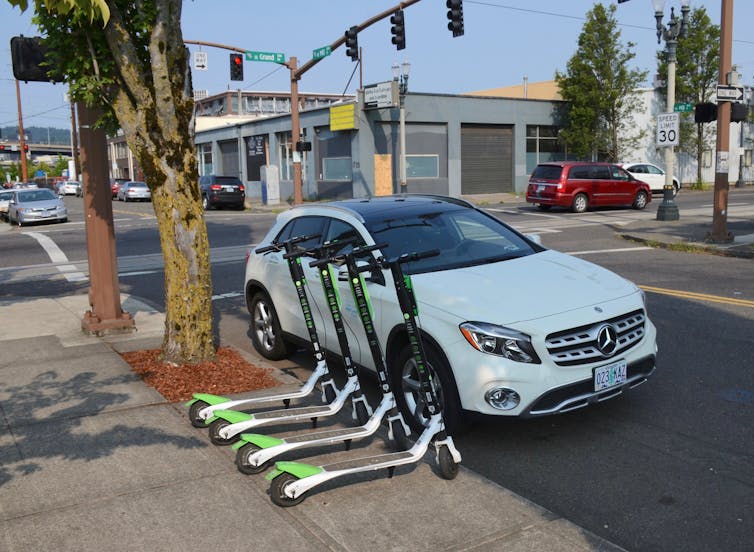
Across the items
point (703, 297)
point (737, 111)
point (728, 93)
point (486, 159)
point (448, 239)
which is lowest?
point (703, 297)

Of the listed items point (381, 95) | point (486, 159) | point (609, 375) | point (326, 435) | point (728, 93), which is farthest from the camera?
point (486, 159)

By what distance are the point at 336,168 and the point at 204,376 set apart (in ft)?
107

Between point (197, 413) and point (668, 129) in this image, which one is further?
point (668, 129)

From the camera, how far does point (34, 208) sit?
1089 inches

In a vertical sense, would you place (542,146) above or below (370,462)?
above

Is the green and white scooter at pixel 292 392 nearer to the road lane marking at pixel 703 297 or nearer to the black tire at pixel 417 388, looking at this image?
the black tire at pixel 417 388

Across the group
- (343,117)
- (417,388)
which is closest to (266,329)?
(417,388)

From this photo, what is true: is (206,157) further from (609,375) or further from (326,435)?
(609,375)

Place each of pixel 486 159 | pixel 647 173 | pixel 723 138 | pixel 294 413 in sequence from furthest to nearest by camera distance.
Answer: pixel 486 159
pixel 647 173
pixel 723 138
pixel 294 413

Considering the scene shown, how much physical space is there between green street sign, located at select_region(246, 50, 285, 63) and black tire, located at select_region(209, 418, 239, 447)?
2452cm

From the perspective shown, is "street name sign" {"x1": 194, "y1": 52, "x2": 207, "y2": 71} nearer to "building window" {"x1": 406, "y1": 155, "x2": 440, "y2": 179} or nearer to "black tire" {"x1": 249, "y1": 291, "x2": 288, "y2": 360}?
"building window" {"x1": 406, "y1": 155, "x2": 440, "y2": 179}

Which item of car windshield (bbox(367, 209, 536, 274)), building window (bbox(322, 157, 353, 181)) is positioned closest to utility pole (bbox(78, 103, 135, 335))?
car windshield (bbox(367, 209, 536, 274))

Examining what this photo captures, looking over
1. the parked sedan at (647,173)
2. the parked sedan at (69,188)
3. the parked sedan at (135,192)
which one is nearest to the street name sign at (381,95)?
the parked sedan at (647,173)

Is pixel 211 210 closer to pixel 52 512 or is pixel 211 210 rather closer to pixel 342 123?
pixel 342 123
